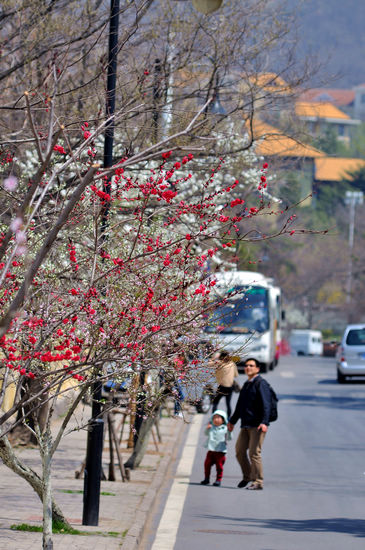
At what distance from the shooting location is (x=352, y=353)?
35.9 m

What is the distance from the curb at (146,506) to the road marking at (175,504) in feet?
0.50

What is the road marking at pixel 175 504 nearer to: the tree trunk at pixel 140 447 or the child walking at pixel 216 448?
the child walking at pixel 216 448

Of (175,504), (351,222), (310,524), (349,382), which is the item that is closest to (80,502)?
(175,504)

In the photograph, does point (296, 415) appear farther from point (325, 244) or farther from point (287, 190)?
point (325, 244)

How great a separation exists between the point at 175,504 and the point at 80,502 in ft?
3.52

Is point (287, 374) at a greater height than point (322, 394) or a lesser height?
greater

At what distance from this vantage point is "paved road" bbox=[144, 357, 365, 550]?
33.7 ft

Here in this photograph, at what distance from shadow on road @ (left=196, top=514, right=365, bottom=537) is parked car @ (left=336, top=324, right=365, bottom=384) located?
24.6 m

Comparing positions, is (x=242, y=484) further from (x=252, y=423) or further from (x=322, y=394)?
(x=322, y=394)

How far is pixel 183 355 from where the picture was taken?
28.2 ft

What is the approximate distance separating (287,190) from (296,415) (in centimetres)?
523

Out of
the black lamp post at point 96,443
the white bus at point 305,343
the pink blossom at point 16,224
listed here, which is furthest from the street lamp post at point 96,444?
the white bus at point 305,343

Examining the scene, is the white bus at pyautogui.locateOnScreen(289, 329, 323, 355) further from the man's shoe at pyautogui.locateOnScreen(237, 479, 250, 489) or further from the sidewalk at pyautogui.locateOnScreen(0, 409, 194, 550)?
the man's shoe at pyautogui.locateOnScreen(237, 479, 250, 489)

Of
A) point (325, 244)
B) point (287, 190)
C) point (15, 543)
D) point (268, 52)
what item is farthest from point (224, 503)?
point (325, 244)
